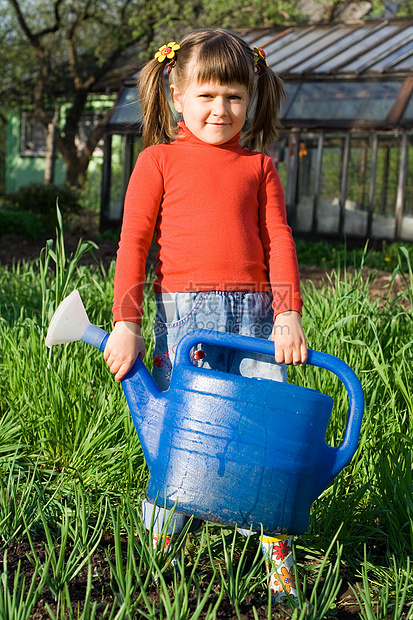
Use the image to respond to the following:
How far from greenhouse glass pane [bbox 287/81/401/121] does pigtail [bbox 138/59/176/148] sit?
8.12 m

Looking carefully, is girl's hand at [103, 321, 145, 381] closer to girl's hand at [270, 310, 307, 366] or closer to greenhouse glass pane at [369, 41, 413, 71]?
girl's hand at [270, 310, 307, 366]

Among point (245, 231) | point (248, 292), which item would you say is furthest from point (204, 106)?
point (248, 292)

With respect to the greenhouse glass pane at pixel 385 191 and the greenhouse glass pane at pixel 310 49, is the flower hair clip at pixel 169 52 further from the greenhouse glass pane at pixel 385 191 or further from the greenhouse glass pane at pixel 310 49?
the greenhouse glass pane at pixel 310 49

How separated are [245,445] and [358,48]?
411 inches

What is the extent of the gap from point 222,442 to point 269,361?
35 centimetres

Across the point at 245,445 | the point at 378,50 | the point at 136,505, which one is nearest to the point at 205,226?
the point at 245,445

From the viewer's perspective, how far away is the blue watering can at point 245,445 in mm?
1287

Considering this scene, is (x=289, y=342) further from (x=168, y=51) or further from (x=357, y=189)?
(x=357, y=189)

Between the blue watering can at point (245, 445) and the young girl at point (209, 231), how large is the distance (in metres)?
0.20

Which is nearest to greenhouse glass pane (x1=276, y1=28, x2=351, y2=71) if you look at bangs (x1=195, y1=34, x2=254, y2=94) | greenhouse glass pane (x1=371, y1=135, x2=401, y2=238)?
greenhouse glass pane (x1=371, y1=135, x2=401, y2=238)

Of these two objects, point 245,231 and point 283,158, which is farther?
point 283,158


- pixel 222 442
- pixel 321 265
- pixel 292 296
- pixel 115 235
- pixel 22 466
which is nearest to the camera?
pixel 222 442

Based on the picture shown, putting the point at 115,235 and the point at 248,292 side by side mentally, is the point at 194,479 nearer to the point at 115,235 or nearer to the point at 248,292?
the point at 248,292

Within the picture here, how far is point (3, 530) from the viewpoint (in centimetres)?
158
